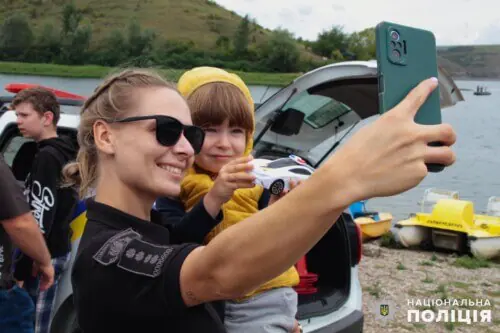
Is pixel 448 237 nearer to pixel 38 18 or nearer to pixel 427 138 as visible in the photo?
pixel 427 138

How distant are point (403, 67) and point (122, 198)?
2.42 feet

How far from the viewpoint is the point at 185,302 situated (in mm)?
1095

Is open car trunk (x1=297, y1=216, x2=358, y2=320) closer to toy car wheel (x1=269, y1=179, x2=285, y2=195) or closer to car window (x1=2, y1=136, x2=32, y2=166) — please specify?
toy car wheel (x1=269, y1=179, x2=285, y2=195)

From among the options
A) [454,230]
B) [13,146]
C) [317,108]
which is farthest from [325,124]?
[454,230]

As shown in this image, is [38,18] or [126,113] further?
[38,18]

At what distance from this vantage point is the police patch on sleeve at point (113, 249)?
1.17 meters

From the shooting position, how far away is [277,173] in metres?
1.79

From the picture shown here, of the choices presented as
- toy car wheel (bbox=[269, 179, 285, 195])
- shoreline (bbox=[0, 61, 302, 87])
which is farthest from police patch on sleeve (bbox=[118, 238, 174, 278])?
shoreline (bbox=[0, 61, 302, 87])

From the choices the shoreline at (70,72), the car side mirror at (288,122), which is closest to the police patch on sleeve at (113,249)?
the car side mirror at (288,122)

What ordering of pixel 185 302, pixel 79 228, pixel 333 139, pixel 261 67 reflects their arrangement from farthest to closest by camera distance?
pixel 261 67
pixel 333 139
pixel 79 228
pixel 185 302

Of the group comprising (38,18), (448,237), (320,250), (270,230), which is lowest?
(448,237)

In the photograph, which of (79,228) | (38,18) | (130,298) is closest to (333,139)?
(79,228)

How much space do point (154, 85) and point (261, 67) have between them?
64.3 feet

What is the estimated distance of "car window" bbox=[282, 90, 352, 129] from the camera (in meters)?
4.27
